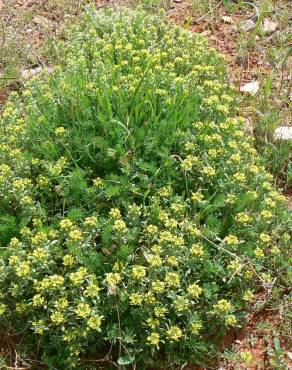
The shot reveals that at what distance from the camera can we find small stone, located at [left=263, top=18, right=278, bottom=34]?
5586mm

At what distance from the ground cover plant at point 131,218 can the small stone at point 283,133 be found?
340 mm

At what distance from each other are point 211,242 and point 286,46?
2776 millimetres

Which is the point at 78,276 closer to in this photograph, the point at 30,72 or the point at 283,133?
the point at 283,133

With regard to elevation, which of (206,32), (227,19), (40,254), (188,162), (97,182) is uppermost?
(227,19)

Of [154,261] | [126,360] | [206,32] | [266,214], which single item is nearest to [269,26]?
[206,32]

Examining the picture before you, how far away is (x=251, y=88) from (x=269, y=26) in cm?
102

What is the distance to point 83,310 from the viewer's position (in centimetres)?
312

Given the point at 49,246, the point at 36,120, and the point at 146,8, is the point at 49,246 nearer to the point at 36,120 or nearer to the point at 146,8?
the point at 36,120

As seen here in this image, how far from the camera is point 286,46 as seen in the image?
5.40m

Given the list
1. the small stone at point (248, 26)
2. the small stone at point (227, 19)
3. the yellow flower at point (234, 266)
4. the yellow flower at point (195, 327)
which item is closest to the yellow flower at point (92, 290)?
the yellow flower at point (195, 327)

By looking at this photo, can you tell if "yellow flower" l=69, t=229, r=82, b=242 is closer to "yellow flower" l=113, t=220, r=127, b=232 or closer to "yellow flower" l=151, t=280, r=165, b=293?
"yellow flower" l=113, t=220, r=127, b=232

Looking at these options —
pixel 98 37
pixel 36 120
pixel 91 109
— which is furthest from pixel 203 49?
pixel 36 120

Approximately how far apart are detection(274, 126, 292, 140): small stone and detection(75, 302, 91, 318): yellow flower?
2.27m

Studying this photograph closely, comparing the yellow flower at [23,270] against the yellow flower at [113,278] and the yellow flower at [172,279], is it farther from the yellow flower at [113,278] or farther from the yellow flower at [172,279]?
the yellow flower at [172,279]
